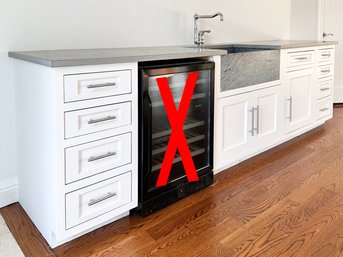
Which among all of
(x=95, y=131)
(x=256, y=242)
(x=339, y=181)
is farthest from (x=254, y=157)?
(x=95, y=131)

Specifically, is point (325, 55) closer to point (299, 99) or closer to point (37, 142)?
point (299, 99)

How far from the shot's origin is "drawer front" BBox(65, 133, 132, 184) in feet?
5.32

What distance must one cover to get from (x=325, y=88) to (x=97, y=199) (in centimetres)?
302

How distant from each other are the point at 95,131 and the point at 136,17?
3.95ft

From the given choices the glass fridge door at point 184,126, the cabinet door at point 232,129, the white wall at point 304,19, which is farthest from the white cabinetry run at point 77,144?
the white wall at point 304,19

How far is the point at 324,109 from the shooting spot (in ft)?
12.7

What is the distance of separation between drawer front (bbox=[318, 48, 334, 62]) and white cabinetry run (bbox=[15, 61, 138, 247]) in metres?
2.54

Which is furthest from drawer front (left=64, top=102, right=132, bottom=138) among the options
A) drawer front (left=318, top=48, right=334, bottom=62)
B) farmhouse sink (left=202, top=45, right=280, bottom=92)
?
drawer front (left=318, top=48, right=334, bottom=62)

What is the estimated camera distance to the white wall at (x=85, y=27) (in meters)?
1.98

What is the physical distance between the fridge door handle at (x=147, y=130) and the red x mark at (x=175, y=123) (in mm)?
113

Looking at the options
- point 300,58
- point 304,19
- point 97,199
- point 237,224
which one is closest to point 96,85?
point 97,199

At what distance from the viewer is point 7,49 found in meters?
1.96

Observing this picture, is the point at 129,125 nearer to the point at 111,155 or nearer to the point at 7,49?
the point at 111,155

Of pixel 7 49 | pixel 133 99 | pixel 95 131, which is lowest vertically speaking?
pixel 95 131
